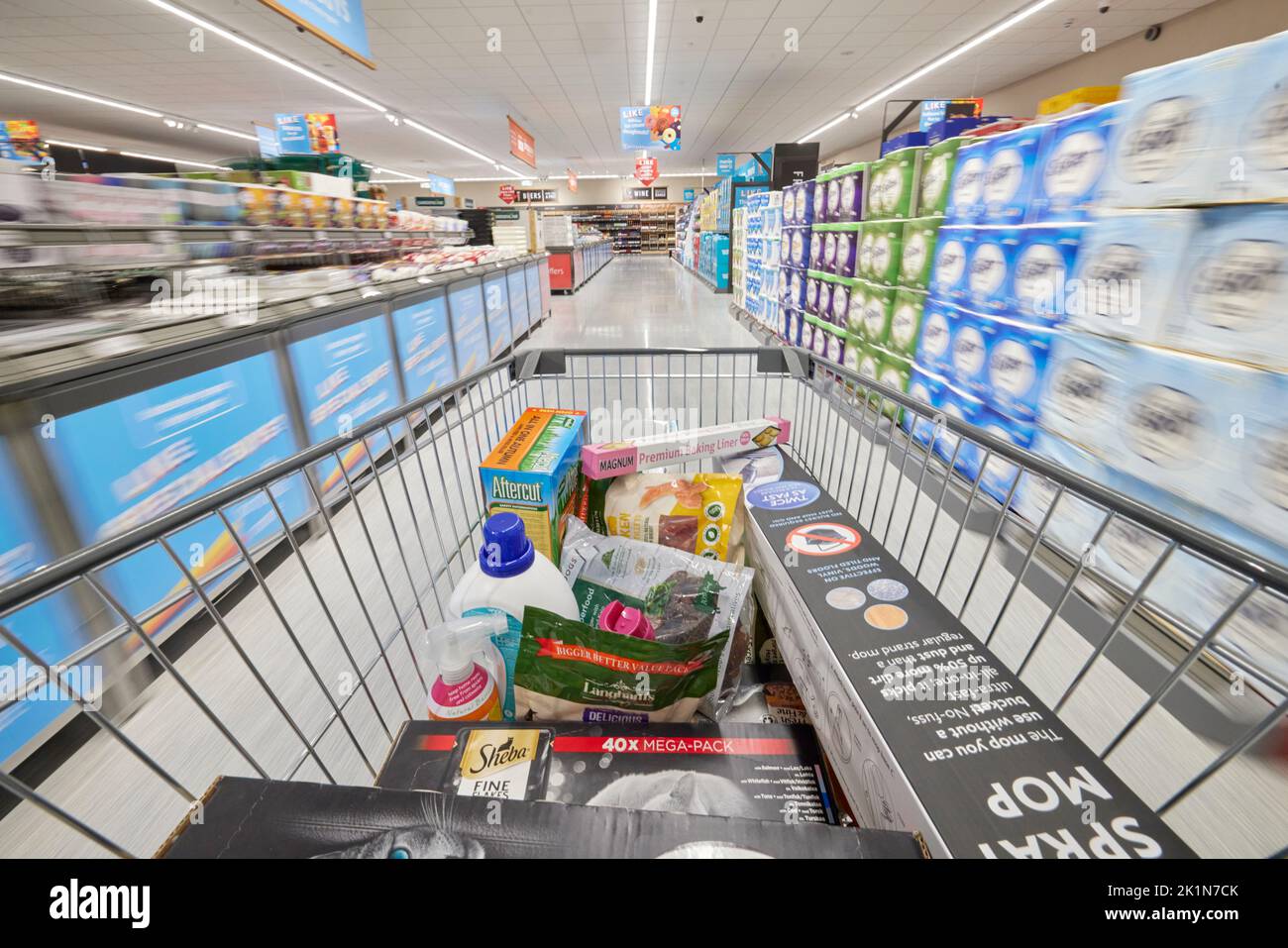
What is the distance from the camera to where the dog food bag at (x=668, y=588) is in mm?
983

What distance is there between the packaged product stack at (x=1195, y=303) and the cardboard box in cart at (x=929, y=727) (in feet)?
3.92

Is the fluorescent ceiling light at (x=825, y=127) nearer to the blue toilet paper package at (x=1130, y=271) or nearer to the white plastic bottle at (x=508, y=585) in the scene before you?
the blue toilet paper package at (x=1130, y=271)

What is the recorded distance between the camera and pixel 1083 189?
1984 millimetres

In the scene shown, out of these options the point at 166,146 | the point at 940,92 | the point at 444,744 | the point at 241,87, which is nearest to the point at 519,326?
the point at 444,744

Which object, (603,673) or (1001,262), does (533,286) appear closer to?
(1001,262)

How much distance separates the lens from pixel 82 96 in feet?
36.7

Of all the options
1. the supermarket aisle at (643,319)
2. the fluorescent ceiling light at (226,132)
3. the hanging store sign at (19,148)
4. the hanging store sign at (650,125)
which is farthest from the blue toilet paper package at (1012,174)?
the fluorescent ceiling light at (226,132)

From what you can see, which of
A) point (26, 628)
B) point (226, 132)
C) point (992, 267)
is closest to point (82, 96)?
point (226, 132)

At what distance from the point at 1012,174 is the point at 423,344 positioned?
3475 millimetres

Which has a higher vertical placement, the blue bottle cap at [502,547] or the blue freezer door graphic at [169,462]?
the blue bottle cap at [502,547]

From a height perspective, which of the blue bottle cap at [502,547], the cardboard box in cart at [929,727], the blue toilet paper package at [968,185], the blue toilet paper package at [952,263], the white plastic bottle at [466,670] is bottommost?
the white plastic bottle at [466,670]

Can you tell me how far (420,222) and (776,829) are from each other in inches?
277

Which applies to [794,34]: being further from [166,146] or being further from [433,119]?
[166,146]

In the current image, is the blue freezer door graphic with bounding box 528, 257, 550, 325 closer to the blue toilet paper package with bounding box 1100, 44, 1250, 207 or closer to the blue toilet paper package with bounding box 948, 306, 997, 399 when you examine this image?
the blue toilet paper package with bounding box 948, 306, 997, 399
